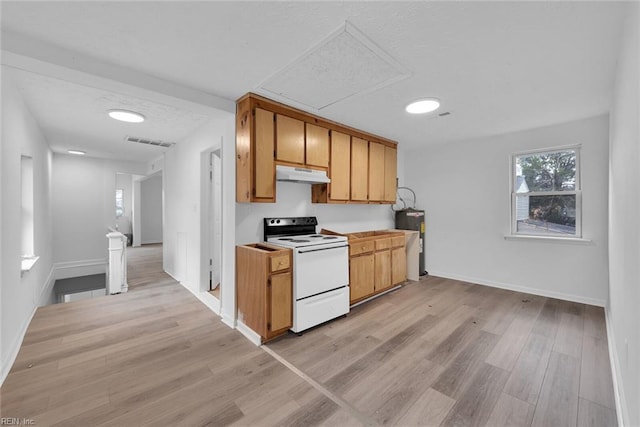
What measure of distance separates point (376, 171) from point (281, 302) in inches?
105

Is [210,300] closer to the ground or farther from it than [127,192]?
closer to the ground

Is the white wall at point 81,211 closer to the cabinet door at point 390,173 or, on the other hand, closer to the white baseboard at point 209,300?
the white baseboard at point 209,300

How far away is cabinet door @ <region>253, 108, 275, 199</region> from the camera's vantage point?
2.70 meters

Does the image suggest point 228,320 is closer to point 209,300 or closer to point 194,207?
point 209,300

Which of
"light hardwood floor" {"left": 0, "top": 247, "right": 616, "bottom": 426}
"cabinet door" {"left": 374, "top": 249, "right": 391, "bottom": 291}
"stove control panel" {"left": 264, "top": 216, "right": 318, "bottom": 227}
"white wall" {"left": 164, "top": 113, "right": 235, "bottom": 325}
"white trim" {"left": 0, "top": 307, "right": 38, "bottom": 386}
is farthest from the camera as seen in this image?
"cabinet door" {"left": 374, "top": 249, "right": 391, "bottom": 291}

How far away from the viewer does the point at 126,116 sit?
3.13 m

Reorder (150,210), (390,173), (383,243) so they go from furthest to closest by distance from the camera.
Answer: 1. (150,210)
2. (390,173)
3. (383,243)

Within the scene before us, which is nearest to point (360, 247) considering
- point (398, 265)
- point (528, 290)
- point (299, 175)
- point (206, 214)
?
point (398, 265)

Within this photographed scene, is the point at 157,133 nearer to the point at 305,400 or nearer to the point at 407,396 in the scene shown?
the point at 305,400

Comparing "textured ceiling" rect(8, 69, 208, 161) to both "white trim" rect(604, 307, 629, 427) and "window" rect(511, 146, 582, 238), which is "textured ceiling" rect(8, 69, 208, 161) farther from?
"window" rect(511, 146, 582, 238)

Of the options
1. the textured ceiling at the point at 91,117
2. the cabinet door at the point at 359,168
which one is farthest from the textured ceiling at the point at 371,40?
the cabinet door at the point at 359,168

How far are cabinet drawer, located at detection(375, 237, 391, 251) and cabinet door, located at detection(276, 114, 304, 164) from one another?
1.64 m

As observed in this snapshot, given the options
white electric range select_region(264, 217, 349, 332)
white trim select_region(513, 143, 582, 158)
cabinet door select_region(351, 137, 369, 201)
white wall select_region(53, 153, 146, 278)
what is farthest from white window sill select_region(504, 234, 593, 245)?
white wall select_region(53, 153, 146, 278)

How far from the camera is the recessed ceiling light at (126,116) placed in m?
3.04
